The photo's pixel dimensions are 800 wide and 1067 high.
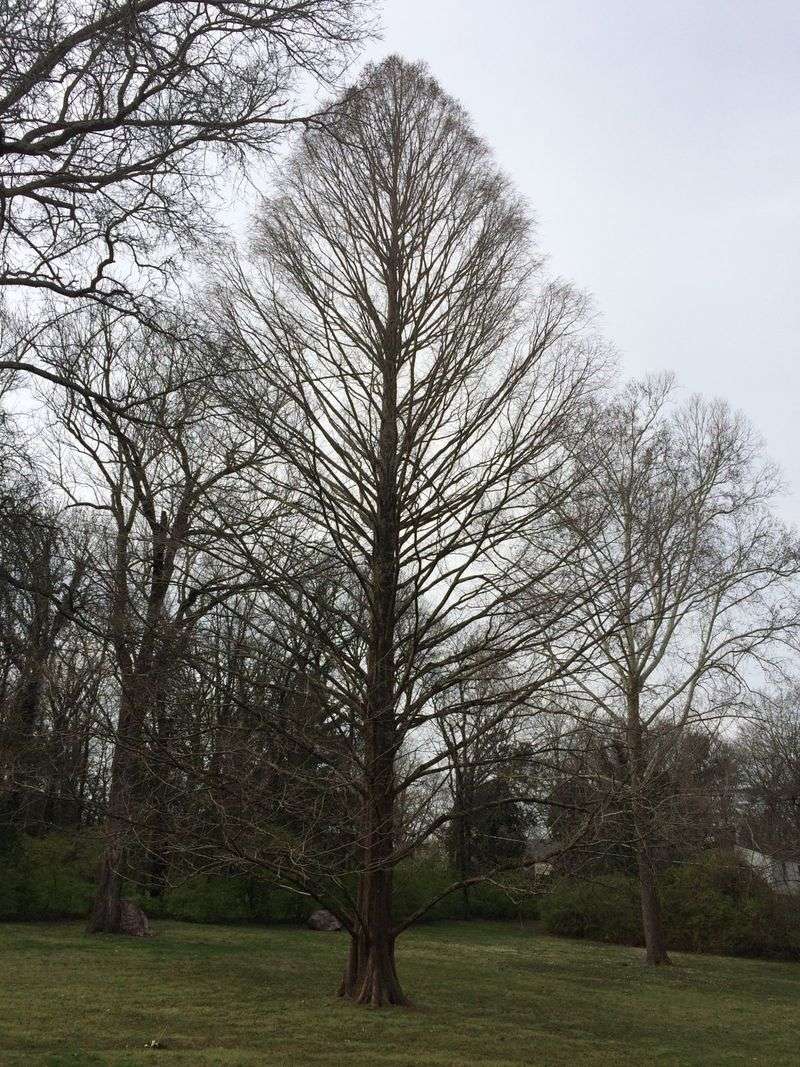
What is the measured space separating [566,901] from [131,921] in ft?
39.6

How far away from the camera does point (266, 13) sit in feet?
21.8

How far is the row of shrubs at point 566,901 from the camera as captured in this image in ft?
60.5

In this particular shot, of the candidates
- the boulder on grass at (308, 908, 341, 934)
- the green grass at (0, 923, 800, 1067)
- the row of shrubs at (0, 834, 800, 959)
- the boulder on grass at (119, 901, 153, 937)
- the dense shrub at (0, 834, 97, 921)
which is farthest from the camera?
the boulder on grass at (308, 908, 341, 934)

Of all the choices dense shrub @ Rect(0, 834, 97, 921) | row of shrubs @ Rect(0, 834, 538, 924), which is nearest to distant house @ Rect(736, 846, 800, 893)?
row of shrubs @ Rect(0, 834, 538, 924)

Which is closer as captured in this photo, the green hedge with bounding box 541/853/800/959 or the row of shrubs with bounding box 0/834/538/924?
the row of shrubs with bounding box 0/834/538/924

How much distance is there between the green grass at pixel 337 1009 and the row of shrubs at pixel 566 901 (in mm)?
1360

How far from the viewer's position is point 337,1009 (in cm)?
889

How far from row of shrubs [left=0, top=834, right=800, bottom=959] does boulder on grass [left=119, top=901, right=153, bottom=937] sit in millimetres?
1917

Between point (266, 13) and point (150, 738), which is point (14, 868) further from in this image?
point (266, 13)

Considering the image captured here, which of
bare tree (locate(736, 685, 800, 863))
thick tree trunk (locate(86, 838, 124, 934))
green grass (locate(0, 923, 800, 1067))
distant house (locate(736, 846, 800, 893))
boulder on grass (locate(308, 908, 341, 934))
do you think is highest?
bare tree (locate(736, 685, 800, 863))

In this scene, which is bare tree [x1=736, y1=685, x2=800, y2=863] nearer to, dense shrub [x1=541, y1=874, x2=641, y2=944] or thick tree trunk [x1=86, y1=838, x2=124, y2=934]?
dense shrub [x1=541, y1=874, x2=641, y2=944]

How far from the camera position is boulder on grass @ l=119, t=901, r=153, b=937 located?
16.2 meters

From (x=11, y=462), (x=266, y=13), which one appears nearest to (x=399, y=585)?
(x=11, y=462)

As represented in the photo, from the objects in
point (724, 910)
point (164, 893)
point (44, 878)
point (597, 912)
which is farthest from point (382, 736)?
point (597, 912)
